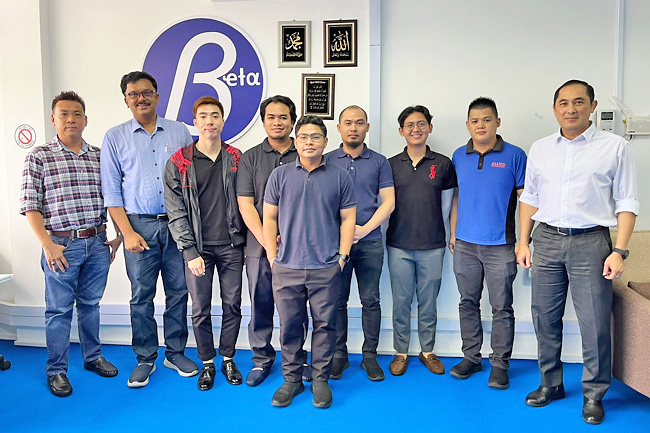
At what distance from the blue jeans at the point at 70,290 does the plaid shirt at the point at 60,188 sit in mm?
132

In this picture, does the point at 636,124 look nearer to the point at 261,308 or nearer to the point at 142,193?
the point at 261,308

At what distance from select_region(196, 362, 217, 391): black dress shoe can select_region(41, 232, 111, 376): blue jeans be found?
0.85 meters

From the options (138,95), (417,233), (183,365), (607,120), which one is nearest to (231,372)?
(183,365)

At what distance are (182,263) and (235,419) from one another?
41.5 inches

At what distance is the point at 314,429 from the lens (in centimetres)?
255

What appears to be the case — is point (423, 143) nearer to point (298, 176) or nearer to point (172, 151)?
point (298, 176)

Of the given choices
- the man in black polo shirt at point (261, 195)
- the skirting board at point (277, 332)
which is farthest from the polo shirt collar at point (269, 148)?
the skirting board at point (277, 332)

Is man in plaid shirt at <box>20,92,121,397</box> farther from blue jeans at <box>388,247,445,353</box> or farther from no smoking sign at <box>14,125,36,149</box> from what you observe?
blue jeans at <box>388,247,445,353</box>

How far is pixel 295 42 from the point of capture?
359 cm

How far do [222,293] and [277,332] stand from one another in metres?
0.76

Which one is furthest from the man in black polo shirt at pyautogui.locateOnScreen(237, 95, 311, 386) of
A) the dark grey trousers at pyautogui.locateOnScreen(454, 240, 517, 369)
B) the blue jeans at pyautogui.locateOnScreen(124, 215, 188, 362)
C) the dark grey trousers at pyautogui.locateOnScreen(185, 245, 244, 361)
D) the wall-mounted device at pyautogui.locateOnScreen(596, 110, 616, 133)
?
the wall-mounted device at pyautogui.locateOnScreen(596, 110, 616, 133)

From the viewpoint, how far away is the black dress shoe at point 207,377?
3002 millimetres

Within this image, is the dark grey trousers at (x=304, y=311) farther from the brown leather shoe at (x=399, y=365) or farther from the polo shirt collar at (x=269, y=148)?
the polo shirt collar at (x=269, y=148)

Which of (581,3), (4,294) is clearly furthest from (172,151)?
(581,3)
